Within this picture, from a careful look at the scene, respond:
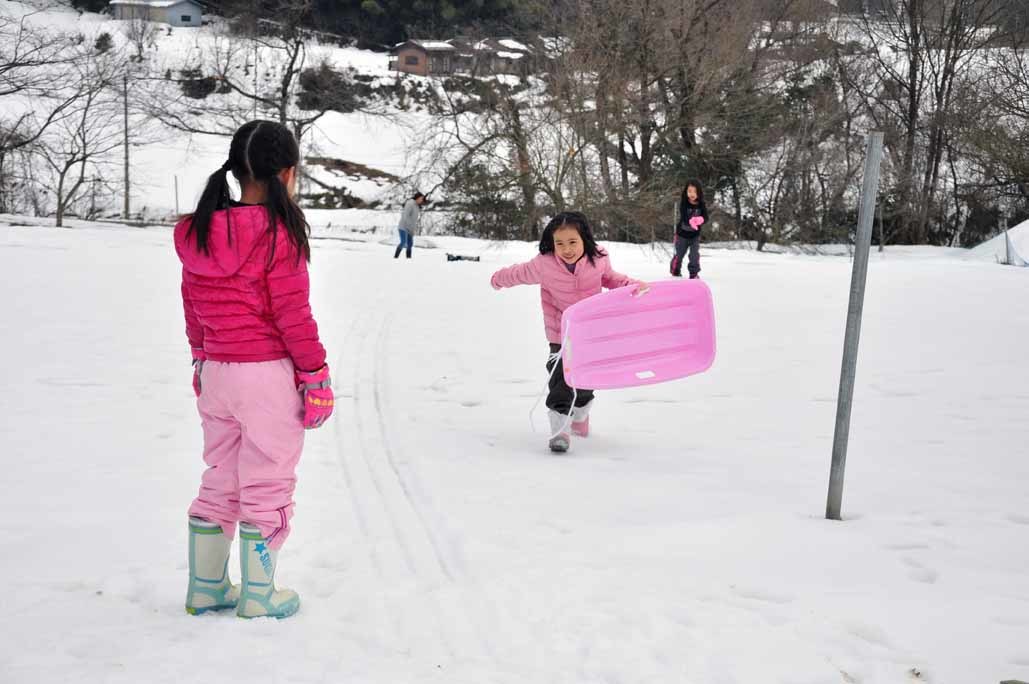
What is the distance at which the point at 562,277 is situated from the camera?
5.04m

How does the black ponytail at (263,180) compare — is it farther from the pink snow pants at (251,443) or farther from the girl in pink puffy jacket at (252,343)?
the pink snow pants at (251,443)

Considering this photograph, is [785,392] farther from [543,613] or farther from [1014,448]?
[543,613]

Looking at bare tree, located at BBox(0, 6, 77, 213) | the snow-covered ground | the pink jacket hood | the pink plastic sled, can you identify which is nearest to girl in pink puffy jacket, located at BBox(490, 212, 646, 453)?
the pink plastic sled

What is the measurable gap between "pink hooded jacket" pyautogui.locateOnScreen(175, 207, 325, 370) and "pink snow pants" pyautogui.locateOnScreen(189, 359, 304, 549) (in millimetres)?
61

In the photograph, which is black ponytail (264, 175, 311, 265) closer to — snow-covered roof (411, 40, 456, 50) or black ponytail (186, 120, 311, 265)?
black ponytail (186, 120, 311, 265)

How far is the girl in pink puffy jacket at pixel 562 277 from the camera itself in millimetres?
4930

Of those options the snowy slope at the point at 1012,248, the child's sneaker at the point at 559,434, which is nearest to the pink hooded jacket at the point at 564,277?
the child's sneaker at the point at 559,434

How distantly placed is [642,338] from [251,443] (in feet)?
9.03

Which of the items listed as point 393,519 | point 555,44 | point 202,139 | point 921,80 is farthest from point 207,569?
point 202,139

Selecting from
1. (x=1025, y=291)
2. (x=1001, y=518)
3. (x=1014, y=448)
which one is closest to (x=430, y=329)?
(x=1014, y=448)

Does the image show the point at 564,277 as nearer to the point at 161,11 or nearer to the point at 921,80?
the point at 921,80

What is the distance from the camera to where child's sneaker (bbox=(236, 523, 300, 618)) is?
2.90 meters

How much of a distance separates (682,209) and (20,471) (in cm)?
1002

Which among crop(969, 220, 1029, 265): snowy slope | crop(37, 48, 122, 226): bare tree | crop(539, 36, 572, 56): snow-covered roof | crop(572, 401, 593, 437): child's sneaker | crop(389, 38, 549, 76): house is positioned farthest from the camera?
crop(37, 48, 122, 226): bare tree
